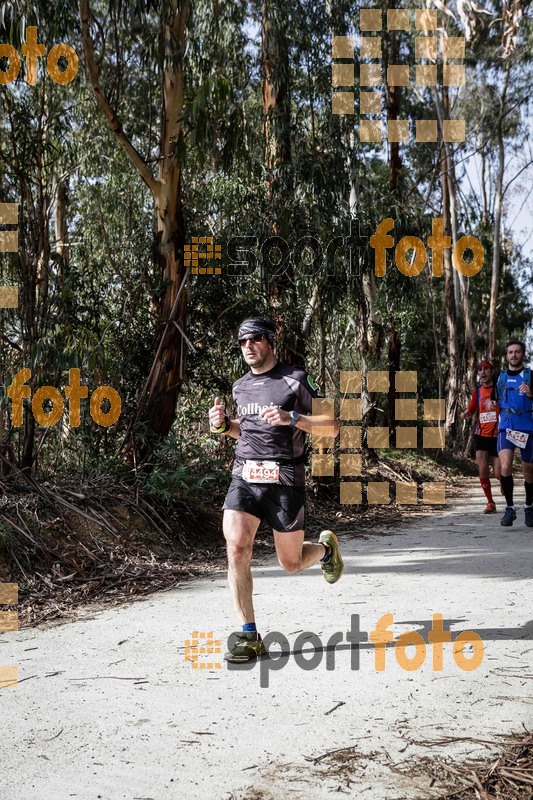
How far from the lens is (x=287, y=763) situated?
3570mm

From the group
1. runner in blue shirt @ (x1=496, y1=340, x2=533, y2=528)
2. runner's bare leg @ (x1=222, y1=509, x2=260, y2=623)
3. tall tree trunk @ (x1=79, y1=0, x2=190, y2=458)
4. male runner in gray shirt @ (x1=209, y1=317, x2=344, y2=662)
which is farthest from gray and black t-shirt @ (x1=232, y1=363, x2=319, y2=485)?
runner in blue shirt @ (x1=496, y1=340, x2=533, y2=528)

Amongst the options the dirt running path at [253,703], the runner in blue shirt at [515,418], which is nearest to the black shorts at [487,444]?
the runner in blue shirt at [515,418]

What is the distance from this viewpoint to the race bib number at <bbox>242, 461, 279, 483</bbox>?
17.5 feet

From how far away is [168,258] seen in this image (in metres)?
10.9

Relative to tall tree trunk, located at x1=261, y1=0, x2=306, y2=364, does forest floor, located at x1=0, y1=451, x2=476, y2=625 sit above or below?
below

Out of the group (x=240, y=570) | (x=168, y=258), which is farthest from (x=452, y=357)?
(x=240, y=570)

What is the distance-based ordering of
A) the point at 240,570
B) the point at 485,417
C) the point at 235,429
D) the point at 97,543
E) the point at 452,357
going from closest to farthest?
the point at 240,570
the point at 235,429
the point at 97,543
the point at 485,417
the point at 452,357

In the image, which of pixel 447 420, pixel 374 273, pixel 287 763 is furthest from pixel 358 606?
pixel 447 420

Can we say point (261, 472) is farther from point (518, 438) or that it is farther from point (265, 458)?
point (518, 438)

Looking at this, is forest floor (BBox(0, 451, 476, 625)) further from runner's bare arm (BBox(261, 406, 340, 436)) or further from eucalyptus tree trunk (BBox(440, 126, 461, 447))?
eucalyptus tree trunk (BBox(440, 126, 461, 447))

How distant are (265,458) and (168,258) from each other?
599 cm

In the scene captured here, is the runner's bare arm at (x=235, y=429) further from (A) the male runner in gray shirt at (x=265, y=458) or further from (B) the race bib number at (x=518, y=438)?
(B) the race bib number at (x=518, y=438)

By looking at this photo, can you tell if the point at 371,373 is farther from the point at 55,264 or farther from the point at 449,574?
the point at 449,574

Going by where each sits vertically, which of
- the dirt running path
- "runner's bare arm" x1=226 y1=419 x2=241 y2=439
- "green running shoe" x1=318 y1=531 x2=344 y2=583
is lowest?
the dirt running path
